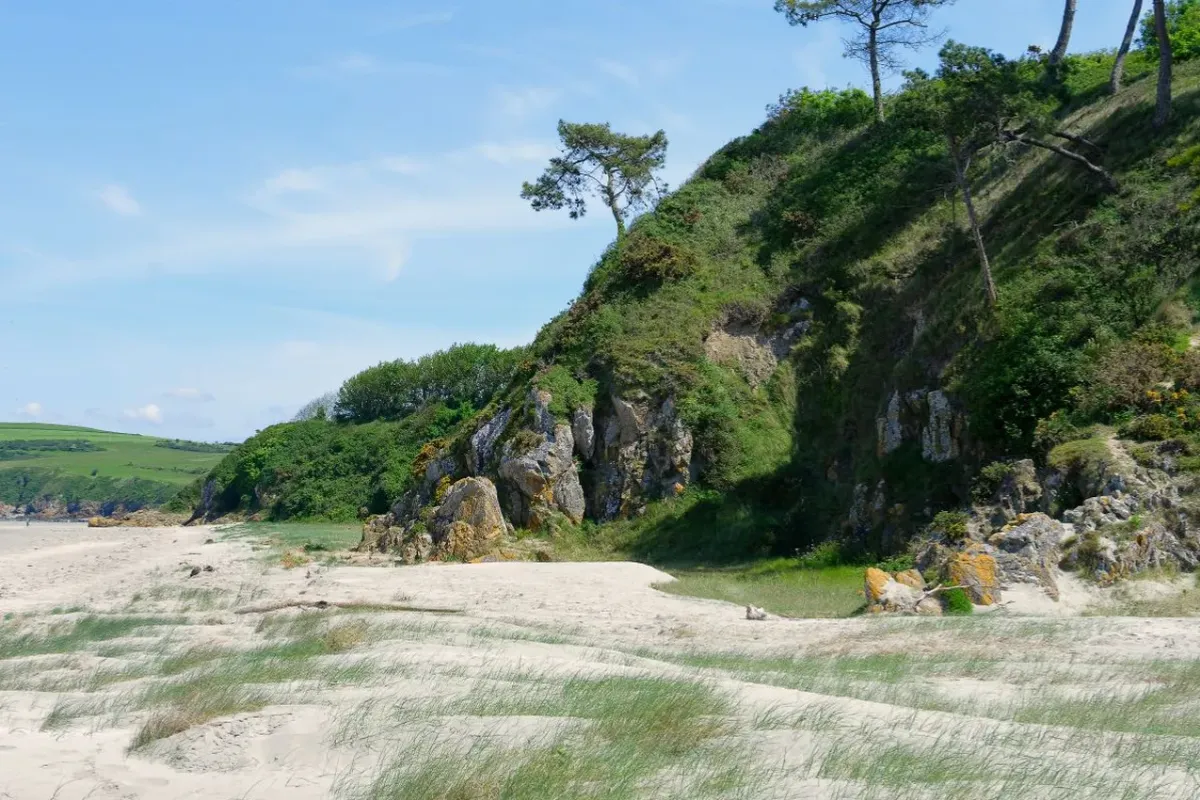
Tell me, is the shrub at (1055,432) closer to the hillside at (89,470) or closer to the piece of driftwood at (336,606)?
the piece of driftwood at (336,606)

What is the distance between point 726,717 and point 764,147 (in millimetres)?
44097

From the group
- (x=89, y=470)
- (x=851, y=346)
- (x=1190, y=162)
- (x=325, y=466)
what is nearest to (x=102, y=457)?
(x=89, y=470)

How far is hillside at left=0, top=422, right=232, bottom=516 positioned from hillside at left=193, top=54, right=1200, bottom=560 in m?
90.6

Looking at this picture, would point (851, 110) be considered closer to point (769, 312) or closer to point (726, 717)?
point (769, 312)

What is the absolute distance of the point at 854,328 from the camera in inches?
1415

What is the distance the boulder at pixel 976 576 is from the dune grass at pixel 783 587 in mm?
1785

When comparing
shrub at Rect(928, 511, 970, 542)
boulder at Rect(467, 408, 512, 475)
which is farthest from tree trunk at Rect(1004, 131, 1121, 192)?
boulder at Rect(467, 408, 512, 475)

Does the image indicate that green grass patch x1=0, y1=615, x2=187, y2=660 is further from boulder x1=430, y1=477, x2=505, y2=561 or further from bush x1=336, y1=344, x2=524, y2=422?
bush x1=336, y1=344, x2=524, y2=422

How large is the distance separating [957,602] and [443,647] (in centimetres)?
854

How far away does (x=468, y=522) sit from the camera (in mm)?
30672

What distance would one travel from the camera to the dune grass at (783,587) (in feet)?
65.4

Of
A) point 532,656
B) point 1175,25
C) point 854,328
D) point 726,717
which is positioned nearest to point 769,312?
point 854,328

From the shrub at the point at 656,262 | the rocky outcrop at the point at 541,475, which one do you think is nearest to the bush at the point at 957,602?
the rocky outcrop at the point at 541,475

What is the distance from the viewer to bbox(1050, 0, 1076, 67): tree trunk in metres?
44.0
